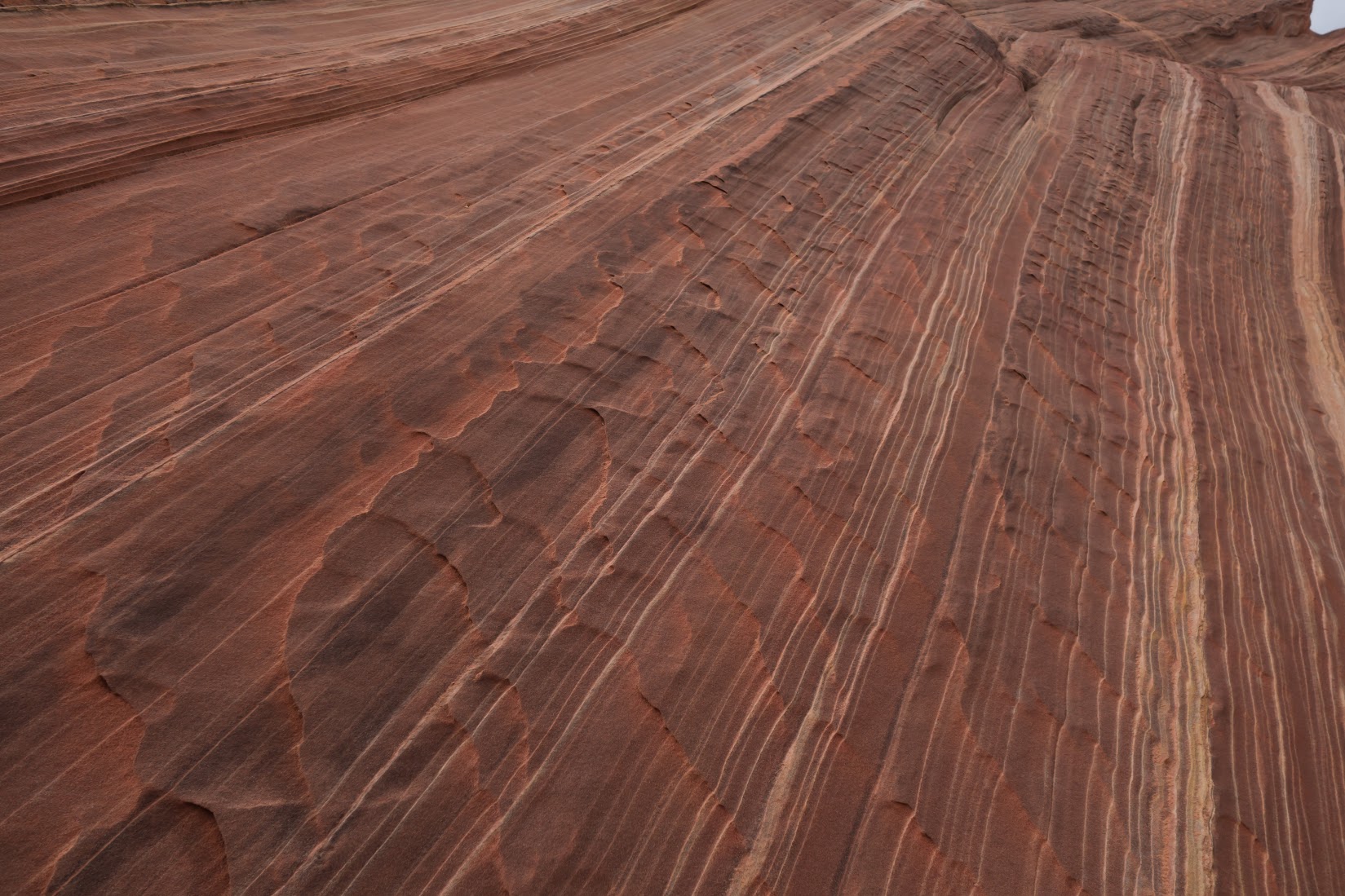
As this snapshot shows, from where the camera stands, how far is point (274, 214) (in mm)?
3340

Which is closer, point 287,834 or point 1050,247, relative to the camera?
point 287,834

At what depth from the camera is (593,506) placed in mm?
2715

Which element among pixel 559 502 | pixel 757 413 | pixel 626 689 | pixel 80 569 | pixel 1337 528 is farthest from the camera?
pixel 1337 528

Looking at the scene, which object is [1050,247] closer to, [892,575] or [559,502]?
[892,575]

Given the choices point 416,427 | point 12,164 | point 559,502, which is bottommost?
point 559,502

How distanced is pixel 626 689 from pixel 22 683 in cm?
143

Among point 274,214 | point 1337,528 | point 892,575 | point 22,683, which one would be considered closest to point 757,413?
point 892,575

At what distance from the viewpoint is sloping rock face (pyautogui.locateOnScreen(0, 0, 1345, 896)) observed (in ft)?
6.54

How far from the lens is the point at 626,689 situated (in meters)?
2.29

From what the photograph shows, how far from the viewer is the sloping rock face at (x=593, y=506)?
199 centimetres

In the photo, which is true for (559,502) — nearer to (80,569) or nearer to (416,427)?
(416,427)

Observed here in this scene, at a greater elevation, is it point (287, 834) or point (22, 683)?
point (22, 683)

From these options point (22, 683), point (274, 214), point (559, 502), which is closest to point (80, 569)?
point (22, 683)

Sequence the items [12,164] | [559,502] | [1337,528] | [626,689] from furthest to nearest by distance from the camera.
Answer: [1337,528]
[12,164]
[559,502]
[626,689]
